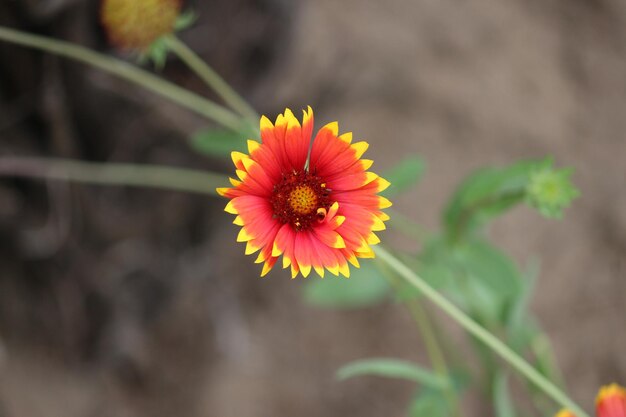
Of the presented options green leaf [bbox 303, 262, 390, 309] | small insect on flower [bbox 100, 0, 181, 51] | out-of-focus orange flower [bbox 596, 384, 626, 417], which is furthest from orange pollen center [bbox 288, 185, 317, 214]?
green leaf [bbox 303, 262, 390, 309]

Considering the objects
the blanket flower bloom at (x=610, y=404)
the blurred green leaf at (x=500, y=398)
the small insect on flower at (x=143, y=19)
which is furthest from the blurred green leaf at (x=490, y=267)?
the small insect on flower at (x=143, y=19)

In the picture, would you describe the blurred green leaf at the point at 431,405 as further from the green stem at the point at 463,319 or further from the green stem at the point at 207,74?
the green stem at the point at 207,74

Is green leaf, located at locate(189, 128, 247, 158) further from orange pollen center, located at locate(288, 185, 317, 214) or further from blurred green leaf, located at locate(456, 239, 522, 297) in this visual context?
blurred green leaf, located at locate(456, 239, 522, 297)

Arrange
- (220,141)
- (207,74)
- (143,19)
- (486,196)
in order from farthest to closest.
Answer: (207,74), (220,141), (486,196), (143,19)

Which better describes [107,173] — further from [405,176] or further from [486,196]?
[486,196]

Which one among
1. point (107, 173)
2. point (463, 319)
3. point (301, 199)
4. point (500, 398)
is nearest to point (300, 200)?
point (301, 199)

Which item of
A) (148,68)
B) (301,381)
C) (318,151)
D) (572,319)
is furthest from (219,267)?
(318,151)

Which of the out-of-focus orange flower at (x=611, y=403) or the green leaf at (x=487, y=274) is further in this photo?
the green leaf at (x=487, y=274)
